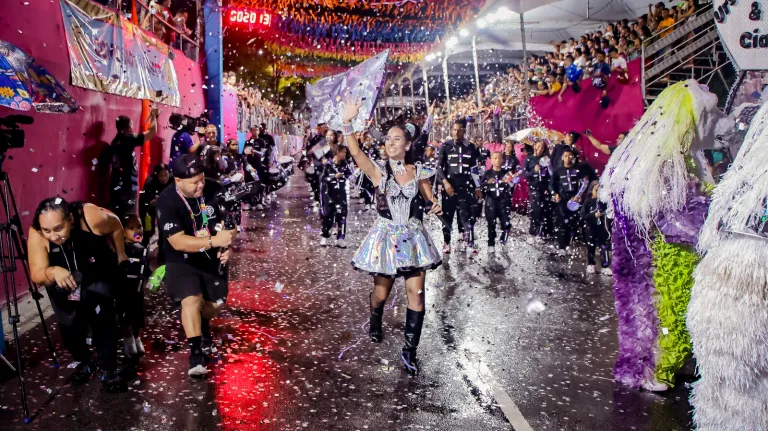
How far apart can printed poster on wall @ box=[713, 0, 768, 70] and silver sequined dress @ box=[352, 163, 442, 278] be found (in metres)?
3.55

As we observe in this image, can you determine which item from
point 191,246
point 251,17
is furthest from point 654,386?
point 251,17

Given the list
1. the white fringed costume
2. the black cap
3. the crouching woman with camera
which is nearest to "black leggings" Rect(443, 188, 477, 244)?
the black cap

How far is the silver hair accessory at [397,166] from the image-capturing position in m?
5.49

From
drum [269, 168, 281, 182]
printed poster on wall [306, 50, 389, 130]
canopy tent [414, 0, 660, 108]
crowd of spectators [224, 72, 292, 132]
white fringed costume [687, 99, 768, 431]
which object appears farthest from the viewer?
crowd of spectators [224, 72, 292, 132]

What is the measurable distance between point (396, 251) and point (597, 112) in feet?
34.4

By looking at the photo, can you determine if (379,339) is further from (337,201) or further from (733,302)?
(337,201)

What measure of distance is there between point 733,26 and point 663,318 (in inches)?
142

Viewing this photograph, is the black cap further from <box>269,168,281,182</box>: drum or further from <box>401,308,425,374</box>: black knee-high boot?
<box>269,168,281,182</box>: drum

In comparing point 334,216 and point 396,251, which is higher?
point 396,251

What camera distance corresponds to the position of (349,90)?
11625mm

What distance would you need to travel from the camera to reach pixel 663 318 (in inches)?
181

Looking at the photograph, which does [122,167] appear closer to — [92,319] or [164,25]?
[92,319]

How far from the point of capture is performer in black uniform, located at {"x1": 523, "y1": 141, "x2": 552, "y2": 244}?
12.7 m

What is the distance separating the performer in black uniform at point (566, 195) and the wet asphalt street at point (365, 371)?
2346 mm
